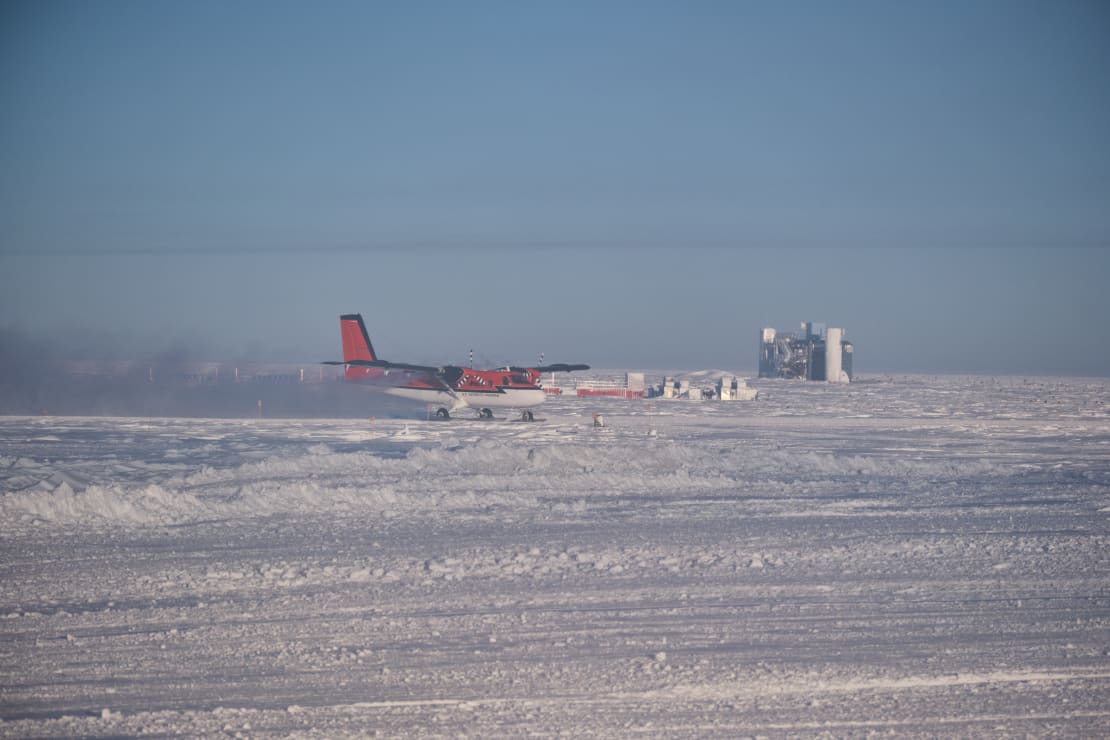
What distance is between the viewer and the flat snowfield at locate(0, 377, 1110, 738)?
6965 millimetres

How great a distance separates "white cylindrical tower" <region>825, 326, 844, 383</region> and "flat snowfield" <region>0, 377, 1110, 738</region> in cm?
8855

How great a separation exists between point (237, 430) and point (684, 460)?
2103 cm

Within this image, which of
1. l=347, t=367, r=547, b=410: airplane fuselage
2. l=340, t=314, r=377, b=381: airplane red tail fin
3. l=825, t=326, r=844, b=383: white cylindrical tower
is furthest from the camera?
l=825, t=326, r=844, b=383: white cylindrical tower

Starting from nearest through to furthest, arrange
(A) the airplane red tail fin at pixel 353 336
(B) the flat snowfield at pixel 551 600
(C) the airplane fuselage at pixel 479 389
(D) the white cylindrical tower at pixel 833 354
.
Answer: (B) the flat snowfield at pixel 551 600 → (C) the airplane fuselage at pixel 479 389 → (A) the airplane red tail fin at pixel 353 336 → (D) the white cylindrical tower at pixel 833 354

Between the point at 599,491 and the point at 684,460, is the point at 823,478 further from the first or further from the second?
the point at 599,491

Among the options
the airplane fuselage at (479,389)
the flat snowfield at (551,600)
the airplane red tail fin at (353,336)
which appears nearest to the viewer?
the flat snowfield at (551,600)

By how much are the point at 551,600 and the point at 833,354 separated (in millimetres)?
105238

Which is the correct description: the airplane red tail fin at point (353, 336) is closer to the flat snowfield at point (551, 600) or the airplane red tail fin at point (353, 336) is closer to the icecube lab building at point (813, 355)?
the flat snowfield at point (551, 600)

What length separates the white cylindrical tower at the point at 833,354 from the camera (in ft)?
358

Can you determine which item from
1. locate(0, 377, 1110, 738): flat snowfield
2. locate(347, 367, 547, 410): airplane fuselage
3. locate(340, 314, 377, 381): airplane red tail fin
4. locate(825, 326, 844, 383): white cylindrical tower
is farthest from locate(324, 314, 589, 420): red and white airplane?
locate(825, 326, 844, 383): white cylindrical tower

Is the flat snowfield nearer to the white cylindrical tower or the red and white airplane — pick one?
the red and white airplane

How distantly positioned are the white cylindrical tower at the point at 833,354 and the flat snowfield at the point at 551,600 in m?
88.5

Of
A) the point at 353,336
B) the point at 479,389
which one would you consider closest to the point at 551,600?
the point at 479,389

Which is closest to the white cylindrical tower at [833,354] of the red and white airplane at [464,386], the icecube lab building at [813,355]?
the icecube lab building at [813,355]
